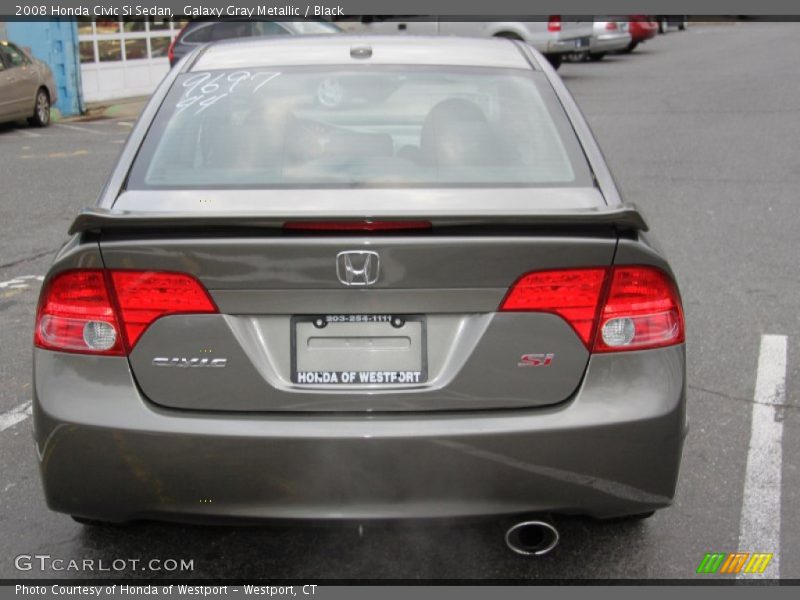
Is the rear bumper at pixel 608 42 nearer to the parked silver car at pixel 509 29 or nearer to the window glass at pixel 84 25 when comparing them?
the parked silver car at pixel 509 29

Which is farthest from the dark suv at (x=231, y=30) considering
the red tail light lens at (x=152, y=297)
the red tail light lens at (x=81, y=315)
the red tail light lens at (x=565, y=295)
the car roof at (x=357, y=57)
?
the red tail light lens at (x=565, y=295)

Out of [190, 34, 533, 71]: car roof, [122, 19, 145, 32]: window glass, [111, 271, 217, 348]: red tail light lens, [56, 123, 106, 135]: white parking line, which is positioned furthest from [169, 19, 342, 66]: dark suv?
[111, 271, 217, 348]: red tail light lens

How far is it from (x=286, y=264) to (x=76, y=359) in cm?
68

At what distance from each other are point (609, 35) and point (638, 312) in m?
27.8

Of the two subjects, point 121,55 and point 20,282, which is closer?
point 20,282

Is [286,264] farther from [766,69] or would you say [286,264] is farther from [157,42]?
[766,69]

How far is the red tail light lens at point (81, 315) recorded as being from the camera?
318 cm

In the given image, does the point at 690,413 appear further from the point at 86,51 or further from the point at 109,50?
the point at 109,50

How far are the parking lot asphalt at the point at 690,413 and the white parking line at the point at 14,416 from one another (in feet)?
0.04

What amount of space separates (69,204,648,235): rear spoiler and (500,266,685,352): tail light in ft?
0.44

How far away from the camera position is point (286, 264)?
305cm

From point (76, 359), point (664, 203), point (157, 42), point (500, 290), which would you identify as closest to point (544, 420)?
point (500, 290)

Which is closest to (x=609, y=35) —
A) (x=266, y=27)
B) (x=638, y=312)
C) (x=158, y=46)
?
(x=158, y=46)

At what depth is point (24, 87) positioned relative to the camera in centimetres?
1764
